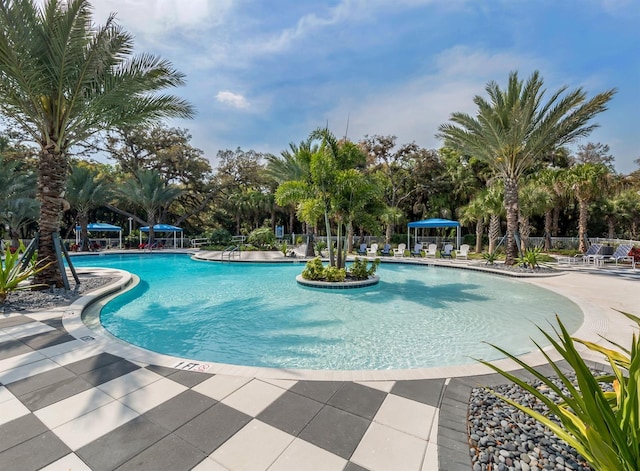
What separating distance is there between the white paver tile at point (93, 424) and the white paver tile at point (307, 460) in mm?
1572

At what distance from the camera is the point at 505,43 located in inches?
360

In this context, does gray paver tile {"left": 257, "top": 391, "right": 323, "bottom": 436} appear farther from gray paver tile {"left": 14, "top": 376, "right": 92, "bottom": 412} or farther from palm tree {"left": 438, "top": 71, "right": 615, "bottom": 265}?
palm tree {"left": 438, "top": 71, "right": 615, "bottom": 265}

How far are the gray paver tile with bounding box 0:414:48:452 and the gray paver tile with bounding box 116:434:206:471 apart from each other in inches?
42.2

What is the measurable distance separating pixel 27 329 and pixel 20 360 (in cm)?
162

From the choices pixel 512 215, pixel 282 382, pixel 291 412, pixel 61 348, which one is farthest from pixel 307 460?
pixel 512 215

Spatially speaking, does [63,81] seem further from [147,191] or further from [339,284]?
[147,191]

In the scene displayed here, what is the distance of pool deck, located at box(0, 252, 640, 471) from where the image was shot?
2.31 meters

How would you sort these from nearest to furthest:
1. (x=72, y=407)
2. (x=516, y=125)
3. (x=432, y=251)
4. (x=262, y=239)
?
(x=72, y=407) < (x=516, y=125) < (x=432, y=251) < (x=262, y=239)

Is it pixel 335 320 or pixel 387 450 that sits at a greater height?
pixel 387 450

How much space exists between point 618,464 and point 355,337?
14.8 ft

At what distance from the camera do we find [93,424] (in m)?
2.71

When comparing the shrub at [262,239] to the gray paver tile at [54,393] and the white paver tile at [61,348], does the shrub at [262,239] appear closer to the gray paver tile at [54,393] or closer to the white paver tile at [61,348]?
the white paver tile at [61,348]

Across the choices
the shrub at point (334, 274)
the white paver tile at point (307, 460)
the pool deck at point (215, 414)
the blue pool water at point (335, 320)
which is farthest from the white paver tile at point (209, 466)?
the shrub at point (334, 274)

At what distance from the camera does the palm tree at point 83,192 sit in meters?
21.5
